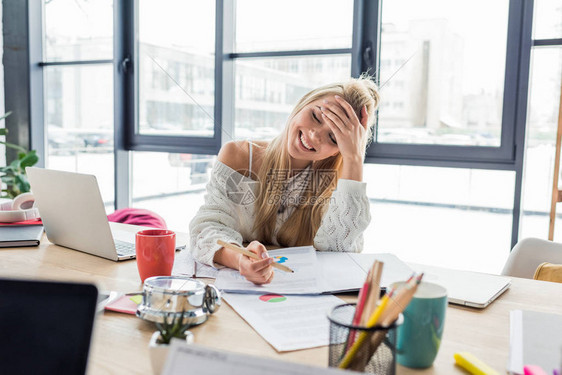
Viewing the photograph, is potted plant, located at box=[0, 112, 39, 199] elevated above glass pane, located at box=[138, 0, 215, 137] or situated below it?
below

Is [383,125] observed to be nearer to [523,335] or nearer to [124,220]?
[124,220]

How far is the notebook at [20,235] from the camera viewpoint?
124cm

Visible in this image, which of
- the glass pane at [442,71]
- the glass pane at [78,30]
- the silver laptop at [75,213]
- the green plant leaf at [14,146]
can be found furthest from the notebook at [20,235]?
the glass pane at [78,30]

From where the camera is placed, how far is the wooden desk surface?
64 centimetres

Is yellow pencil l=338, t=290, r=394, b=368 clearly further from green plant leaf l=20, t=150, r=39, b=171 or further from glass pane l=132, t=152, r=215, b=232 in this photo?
green plant leaf l=20, t=150, r=39, b=171

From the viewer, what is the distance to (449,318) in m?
0.81

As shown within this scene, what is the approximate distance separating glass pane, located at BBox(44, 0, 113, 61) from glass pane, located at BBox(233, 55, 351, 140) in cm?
99

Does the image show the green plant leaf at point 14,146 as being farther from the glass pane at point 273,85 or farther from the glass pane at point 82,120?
the glass pane at point 273,85

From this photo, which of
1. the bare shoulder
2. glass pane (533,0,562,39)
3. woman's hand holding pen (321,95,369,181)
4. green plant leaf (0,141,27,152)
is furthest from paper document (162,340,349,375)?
green plant leaf (0,141,27,152)

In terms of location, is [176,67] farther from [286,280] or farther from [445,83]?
[286,280]

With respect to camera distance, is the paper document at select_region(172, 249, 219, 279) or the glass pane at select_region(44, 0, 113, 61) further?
the glass pane at select_region(44, 0, 113, 61)

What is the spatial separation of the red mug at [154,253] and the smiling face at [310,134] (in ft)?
1.80

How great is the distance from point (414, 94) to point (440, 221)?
28.0 inches

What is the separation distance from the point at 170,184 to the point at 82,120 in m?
0.79
